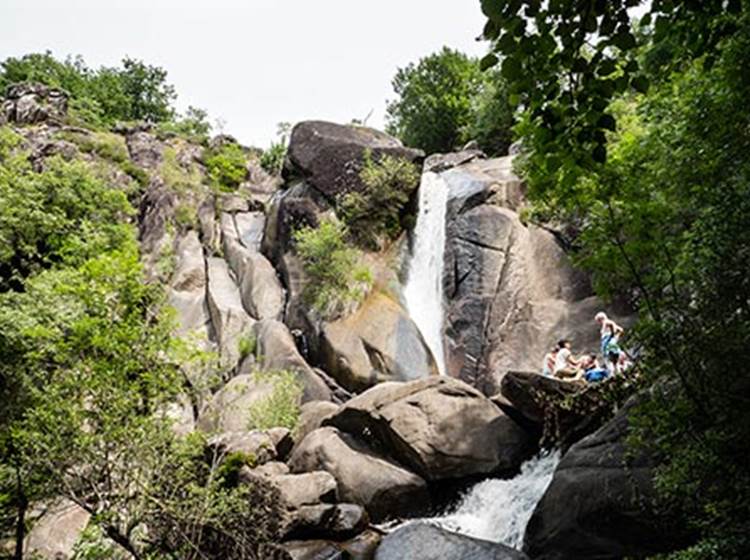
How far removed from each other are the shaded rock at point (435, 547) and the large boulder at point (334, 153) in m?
13.6

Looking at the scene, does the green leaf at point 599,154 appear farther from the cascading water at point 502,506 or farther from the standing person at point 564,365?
the standing person at point 564,365

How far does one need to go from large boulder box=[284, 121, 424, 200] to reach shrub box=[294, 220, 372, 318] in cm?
227

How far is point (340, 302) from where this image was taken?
16656mm

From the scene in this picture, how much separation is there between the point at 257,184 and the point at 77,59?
26.9 metres

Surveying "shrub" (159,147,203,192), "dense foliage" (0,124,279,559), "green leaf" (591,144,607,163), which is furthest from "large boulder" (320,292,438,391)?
"green leaf" (591,144,607,163)

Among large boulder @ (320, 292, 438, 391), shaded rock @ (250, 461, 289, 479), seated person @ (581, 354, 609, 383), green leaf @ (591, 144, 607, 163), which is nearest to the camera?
green leaf @ (591, 144, 607, 163)

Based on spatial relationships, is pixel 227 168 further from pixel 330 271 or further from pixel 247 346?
pixel 247 346

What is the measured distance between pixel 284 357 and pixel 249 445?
4927 mm

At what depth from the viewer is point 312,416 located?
43.1 ft

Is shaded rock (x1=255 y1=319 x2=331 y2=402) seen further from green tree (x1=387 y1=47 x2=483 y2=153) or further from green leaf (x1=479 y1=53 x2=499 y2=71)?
green tree (x1=387 y1=47 x2=483 y2=153)

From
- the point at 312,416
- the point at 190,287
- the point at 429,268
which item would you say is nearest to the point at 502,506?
the point at 312,416

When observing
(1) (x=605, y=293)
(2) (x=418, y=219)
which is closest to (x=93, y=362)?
(1) (x=605, y=293)

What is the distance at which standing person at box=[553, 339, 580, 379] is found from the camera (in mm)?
11117

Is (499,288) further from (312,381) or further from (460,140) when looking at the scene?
(460,140)
